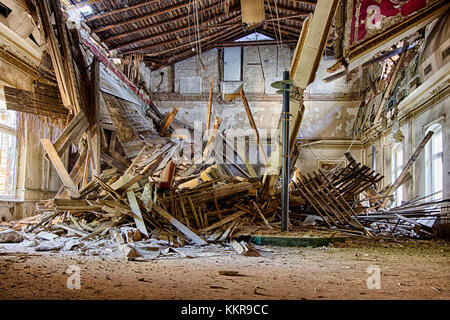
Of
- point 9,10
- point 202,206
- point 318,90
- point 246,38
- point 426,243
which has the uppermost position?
point 246,38

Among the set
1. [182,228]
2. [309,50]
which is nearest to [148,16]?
[309,50]

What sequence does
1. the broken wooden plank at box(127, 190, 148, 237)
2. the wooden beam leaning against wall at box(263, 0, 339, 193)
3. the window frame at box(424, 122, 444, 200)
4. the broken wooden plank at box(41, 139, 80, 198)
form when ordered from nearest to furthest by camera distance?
the broken wooden plank at box(127, 190, 148, 237) → the wooden beam leaning against wall at box(263, 0, 339, 193) → the broken wooden plank at box(41, 139, 80, 198) → the window frame at box(424, 122, 444, 200)

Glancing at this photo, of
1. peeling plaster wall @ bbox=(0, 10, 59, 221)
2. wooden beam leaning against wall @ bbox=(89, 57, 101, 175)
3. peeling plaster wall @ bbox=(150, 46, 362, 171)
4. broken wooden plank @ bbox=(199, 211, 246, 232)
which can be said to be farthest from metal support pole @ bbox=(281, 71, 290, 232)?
peeling plaster wall @ bbox=(150, 46, 362, 171)

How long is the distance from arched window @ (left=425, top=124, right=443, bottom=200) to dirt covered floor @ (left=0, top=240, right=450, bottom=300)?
15.6ft

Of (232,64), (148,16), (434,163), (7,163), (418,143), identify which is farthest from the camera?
(232,64)

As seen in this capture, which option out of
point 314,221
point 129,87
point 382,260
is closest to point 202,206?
point 314,221

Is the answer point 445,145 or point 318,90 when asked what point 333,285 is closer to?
point 445,145

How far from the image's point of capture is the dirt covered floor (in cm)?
255

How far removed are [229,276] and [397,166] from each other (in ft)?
35.0

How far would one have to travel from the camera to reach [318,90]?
1711 centimetres

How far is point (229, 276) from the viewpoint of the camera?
3246 mm

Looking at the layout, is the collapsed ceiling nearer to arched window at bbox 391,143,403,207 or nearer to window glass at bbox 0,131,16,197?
window glass at bbox 0,131,16,197

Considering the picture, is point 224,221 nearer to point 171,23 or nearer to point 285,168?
point 285,168
